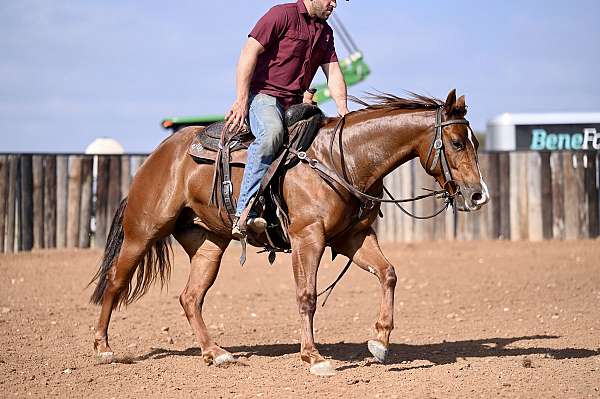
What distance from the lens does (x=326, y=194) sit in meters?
7.27

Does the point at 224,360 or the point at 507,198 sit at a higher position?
the point at 507,198

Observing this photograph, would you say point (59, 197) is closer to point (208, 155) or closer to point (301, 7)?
point (208, 155)

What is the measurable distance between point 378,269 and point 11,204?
11.0m

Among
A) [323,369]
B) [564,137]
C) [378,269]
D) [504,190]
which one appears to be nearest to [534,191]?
[504,190]

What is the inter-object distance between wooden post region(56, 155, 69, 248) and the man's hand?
1032 centimetres

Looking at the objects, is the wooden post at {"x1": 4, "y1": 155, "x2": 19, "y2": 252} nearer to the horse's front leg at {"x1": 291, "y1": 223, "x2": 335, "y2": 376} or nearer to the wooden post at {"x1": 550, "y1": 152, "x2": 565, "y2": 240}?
the wooden post at {"x1": 550, "y1": 152, "x2": 565, "y2": 240}

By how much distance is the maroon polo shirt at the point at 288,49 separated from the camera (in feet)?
24.6

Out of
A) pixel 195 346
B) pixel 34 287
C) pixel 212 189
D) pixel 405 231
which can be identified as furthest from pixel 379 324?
pixel 405 231

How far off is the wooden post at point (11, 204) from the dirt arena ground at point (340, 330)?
592mm

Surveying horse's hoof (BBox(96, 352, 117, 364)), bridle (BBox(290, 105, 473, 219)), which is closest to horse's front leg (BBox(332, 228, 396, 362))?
bridle (BBox(290, 105, 473, 219))

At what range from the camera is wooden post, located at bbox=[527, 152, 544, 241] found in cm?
1819

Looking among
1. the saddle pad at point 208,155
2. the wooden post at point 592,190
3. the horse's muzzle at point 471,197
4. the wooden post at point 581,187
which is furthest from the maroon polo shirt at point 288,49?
the wooden post at point 592,190

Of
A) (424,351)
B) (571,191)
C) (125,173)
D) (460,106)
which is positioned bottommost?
(424,351)

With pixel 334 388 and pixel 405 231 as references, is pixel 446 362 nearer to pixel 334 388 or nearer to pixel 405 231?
pixel 334 388
